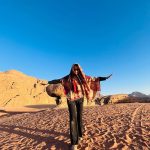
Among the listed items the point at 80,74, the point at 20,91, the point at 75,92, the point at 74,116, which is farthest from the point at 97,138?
the point at 20,91

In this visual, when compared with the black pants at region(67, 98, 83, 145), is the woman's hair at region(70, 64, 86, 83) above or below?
above

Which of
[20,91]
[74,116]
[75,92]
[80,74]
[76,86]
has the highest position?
[20,91]

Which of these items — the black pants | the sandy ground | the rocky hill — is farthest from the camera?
the rocky hill

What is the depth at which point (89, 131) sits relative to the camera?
934cm

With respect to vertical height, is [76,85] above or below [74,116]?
above

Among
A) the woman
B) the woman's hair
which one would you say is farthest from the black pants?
the woman's hair

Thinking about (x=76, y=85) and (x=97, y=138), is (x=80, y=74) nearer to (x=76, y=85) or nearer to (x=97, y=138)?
(x=76, y=85)

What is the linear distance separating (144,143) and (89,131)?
2.69 metres

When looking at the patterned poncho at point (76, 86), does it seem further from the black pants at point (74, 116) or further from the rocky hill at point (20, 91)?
the rocky hill at point (20, 91)

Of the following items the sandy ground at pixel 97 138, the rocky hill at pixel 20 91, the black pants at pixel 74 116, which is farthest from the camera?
the rocky hill at pixel 20 91

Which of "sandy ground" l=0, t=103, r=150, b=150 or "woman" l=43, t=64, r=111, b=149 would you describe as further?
"sandy ground" l=0, t=103, r=150, b=150

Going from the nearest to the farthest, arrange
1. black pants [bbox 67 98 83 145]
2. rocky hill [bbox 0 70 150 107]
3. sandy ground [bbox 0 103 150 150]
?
1. black pants [bbox 67 98 83 145]
2. sandy ground [bbox 0 103 150 150]
3. rocky hill [bbox 0 70 150 107]

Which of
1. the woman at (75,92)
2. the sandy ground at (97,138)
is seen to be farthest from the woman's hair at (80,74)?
the sandy ground at (97,138)

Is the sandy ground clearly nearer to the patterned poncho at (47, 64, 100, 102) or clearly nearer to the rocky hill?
the patterned poncho at (47, 64, 100, 102)
